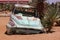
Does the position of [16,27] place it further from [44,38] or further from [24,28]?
[44,38]

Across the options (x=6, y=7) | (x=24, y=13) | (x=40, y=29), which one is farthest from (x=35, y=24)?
(x=6, y=7)

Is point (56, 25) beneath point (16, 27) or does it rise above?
beneath

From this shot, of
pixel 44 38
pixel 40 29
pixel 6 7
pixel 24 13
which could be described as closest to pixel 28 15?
pixel 24 13

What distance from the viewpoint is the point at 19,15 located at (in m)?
11.8

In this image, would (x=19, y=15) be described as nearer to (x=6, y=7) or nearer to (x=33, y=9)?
(x=33, y=9)

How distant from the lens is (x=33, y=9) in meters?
12.7

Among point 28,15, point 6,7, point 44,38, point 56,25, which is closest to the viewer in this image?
point 44,38

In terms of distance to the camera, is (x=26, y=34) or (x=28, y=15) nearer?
(x=26, y=34)

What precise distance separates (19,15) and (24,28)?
0.78m

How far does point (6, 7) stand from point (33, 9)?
20.8 m

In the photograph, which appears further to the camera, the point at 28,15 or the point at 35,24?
the point at 28,15

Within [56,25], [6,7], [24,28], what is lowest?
[6,7]

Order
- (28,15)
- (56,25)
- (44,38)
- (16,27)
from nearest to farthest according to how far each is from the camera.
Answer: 1. (44,38)
2. (16,27)
3. (28,15)
4. (56,25)

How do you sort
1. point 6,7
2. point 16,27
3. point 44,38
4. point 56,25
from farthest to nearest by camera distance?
point 6,7
point 56,25
point 16,27
point 44,38
